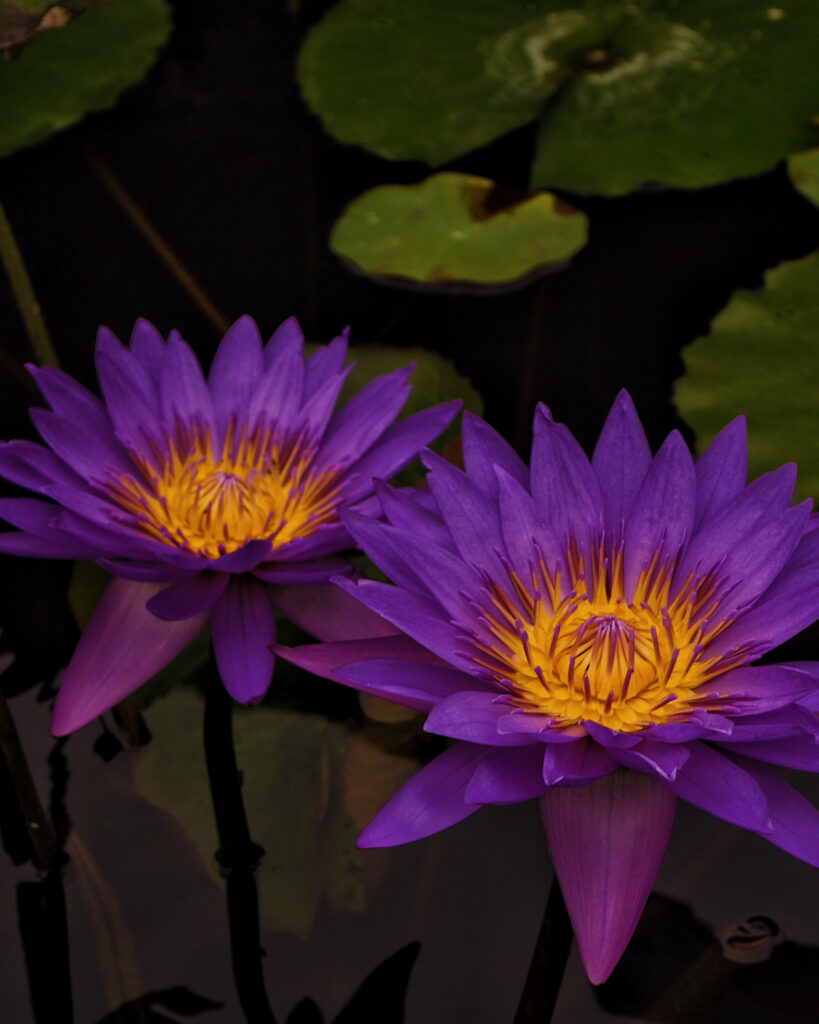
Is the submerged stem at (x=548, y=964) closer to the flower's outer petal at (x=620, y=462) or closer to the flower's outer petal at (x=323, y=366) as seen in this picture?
the flower's outer petal at (x=620, y=462)

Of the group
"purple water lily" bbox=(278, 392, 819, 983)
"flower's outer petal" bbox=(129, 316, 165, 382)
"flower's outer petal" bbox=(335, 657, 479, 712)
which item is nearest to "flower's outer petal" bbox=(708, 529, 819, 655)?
"purple water lily" bbox=(278, 392, 819, 983)

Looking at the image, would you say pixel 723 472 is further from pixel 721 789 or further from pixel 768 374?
pixel 768 374

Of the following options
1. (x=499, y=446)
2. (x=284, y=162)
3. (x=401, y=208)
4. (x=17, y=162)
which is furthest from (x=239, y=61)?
(x=499, y=446)

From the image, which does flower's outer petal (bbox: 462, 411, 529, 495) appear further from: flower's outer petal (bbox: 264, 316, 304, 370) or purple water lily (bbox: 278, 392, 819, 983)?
flower's outer petal (bbox: 264, 316, 304, 370)

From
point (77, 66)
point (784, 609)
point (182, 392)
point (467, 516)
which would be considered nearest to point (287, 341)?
point (182, 392)

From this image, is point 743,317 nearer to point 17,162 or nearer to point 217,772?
point 217,772

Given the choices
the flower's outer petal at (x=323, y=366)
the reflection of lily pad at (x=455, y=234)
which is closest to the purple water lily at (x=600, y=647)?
the flower's outer petal at (x=323, y=366)
